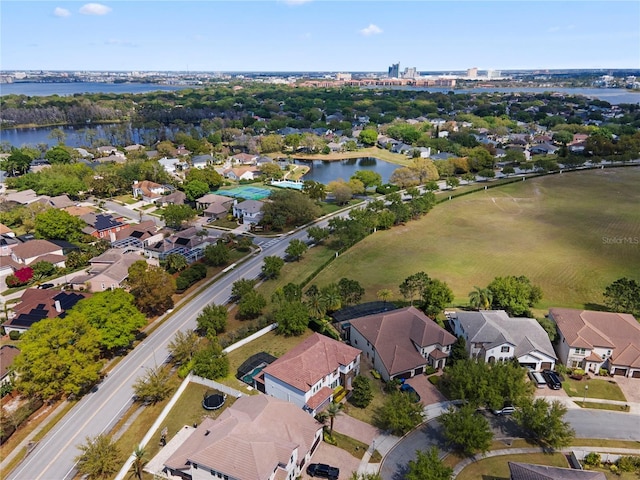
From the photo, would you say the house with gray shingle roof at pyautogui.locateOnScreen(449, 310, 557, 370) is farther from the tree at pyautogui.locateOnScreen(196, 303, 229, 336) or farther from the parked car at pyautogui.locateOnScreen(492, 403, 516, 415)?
the tree at pyautogui.locateOnScreen(196, 303, 229, 336)

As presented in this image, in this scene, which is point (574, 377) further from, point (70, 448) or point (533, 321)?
point (70, 448)

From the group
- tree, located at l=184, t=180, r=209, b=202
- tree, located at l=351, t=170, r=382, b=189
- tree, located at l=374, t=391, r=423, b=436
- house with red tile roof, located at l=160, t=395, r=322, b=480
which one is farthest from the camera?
tree, located at l=351, t=170, r=382, b=189

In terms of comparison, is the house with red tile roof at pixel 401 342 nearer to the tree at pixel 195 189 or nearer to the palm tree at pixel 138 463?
the palm tree at pixel 138 463

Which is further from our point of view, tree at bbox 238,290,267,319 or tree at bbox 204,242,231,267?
tree at bbox 204,242,231,267

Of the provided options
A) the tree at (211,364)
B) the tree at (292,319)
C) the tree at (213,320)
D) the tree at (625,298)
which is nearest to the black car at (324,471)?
the tree at (211,364)

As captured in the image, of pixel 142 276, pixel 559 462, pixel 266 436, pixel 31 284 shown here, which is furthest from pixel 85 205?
pixel 559 462

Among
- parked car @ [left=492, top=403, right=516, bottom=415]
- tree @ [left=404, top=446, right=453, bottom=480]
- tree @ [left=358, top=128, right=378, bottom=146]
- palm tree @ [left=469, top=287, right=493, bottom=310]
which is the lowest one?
parked car @ [left=492, top=403, right=516, bottom=415]

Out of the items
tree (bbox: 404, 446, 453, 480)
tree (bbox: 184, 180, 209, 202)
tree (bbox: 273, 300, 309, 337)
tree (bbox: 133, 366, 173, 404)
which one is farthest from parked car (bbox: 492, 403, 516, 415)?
tree (bbox: 184, 180, 209, 202)
